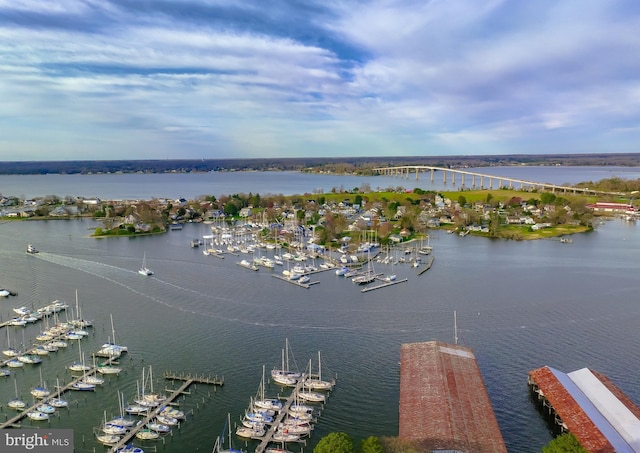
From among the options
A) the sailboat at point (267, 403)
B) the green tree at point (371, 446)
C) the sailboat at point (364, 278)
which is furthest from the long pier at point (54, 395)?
the sailboat at point (364, 278)

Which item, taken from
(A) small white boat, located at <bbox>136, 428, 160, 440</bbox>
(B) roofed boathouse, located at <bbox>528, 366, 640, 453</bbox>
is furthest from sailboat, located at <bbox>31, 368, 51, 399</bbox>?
(B) roofed boathouse, located at <bbox>528, 366, 640, 453</bbox>

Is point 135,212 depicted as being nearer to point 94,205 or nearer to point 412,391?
point 94,205

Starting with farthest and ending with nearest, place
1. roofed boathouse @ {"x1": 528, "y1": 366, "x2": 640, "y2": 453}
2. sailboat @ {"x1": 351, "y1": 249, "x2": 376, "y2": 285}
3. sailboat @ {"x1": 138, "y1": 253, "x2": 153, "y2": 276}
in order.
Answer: sailboat @ {"x1": 138, "y1": 253, "x2": 153, "y2": 276} → sailboat @ {"x1": 351, "y1": 249, "x2": 376, "y2": 285} → roofed boathouse @ {"x1": 528, "y1": 366, "x2": 640, "y2": 453}

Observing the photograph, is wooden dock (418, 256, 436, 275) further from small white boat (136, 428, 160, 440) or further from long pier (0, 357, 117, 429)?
small white boat (136, 428, 160, 440)

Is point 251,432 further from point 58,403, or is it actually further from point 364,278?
point 364,278

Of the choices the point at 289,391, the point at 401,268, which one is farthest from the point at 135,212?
the point at 289,391

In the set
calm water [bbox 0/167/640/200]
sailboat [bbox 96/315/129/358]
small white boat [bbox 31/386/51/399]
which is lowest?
small white boat [bbox 31/386/51/399]
